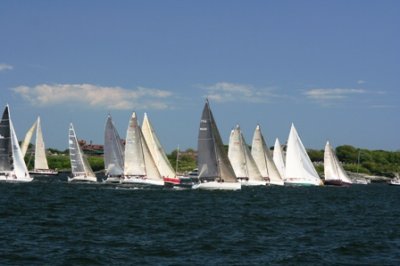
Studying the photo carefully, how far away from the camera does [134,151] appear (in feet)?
261

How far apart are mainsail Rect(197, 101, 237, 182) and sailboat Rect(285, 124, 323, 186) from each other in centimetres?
3959

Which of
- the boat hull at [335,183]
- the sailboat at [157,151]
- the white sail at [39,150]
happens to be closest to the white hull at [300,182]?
the boat hull at [335,183]

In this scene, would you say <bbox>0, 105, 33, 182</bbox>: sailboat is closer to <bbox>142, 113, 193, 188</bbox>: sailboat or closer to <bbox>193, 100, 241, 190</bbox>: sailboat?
<bbox>142, 113, 193, 188</bbox>: sailboat

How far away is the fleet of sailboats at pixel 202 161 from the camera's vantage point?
7169 cm

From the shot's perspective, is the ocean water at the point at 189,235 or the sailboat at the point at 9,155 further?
the sailboat at the point at 9,155

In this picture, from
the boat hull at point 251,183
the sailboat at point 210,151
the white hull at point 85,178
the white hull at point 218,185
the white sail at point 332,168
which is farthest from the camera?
the white sail at point 332,168

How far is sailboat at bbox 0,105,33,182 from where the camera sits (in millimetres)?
85688

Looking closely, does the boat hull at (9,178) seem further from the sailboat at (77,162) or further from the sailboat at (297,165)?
the sailboat at (297,165)

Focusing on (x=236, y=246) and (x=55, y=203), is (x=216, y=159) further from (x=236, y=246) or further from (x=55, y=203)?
(x=236, y=246)

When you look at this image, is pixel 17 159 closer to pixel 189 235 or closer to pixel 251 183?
pixel 251 183

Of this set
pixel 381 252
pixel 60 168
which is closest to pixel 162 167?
pixel 381 252

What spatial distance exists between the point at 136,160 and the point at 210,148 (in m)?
12.2

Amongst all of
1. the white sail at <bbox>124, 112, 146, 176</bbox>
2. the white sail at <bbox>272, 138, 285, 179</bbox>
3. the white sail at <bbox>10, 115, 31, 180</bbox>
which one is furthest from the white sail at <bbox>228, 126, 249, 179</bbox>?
the white sail at <bbox>10, 115, 31, 180</bbox>

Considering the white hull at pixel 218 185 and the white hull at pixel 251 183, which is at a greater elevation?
the white hull at pixel 251 183
